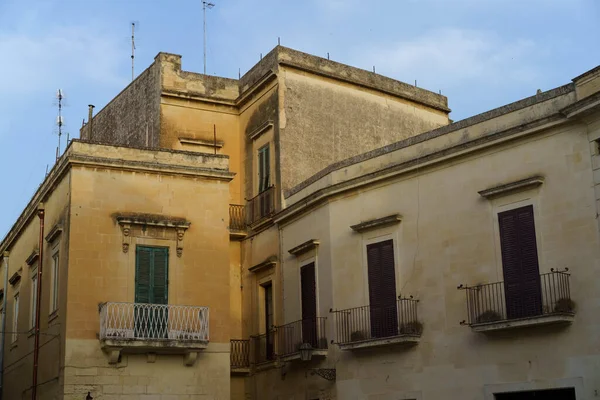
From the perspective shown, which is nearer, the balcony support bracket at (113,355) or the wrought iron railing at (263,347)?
the balcony support bracket at (113,355)

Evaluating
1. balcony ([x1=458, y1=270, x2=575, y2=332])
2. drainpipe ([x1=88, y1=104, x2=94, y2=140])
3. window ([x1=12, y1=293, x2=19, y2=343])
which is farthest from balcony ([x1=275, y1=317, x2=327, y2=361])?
drainpipe ([x1=88, y1=104, x2=94, y2=140])

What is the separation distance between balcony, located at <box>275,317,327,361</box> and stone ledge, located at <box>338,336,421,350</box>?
135cm

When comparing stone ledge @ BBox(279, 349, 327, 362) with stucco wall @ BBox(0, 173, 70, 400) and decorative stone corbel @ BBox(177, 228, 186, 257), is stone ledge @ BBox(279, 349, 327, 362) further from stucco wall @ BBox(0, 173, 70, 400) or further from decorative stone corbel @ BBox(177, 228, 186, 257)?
stucco wall @ BBox(0, 173, 70, 400)

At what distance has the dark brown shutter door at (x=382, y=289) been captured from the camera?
1856cm

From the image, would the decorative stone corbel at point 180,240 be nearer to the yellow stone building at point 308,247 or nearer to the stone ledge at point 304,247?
the yellow stone building at point 308,247

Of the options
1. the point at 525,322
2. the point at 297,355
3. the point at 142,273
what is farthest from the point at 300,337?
the point at 525,322

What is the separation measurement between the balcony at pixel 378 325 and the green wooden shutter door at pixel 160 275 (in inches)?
159

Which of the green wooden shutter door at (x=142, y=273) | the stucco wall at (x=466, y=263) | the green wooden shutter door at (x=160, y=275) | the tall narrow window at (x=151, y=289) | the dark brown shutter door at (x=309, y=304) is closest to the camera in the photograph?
the stucco wall at (x=466, y=263)

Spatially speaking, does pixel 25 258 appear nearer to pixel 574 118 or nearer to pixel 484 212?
pixel 484 212

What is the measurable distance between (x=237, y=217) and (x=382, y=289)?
665 cm

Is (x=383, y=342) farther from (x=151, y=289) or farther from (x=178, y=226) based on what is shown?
(x=178, y=226)

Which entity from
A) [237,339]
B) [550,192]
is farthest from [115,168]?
[550,192]

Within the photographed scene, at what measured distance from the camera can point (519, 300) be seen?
16016 millimetres

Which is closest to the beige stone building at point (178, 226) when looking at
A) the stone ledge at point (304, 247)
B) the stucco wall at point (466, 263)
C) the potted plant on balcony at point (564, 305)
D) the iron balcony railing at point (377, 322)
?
the stone ledge at point (304, 247)
